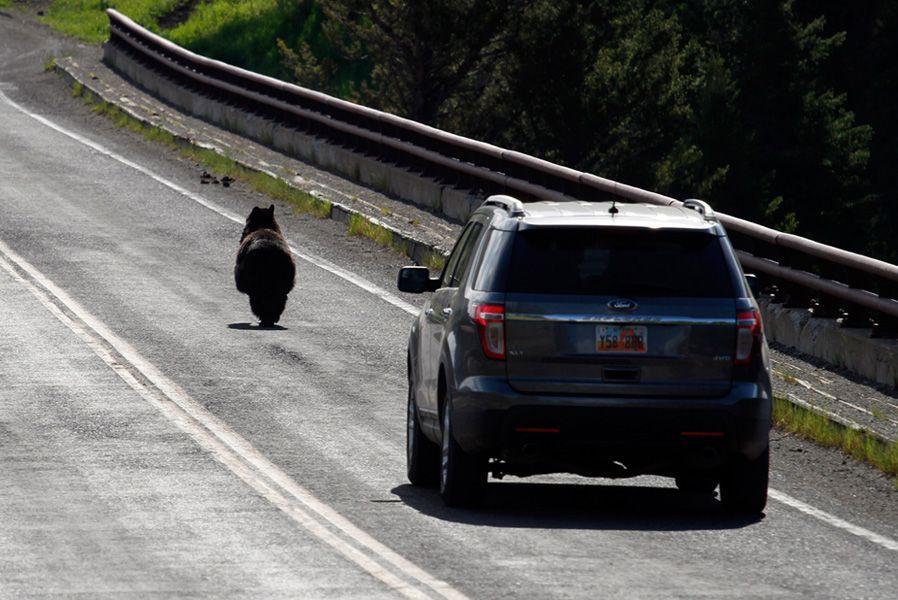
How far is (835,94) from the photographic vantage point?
68.6 meters

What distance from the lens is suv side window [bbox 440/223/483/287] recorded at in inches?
464

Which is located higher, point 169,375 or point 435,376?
point 435,376

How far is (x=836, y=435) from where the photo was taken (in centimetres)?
1356

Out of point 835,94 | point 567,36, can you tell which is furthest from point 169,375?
point 835,94

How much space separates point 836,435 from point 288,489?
4083 millimetres

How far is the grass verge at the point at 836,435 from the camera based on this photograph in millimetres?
12828

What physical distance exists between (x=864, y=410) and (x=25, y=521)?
642 cm

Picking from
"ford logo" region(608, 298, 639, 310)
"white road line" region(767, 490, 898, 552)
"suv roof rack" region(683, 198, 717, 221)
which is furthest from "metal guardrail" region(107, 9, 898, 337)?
"ford logo" region(608, 298, 639, 310)

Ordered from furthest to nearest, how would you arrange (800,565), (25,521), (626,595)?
(25,521) < (800,565) < (626,595)

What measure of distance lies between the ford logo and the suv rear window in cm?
5

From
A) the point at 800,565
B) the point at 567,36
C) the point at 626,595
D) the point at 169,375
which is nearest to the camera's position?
the point at 626,595

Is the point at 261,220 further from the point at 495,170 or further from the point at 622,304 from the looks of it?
the point at 622,304

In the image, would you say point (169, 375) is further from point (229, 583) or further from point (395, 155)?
point (395, 155)

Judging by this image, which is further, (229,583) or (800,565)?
(800,565)
